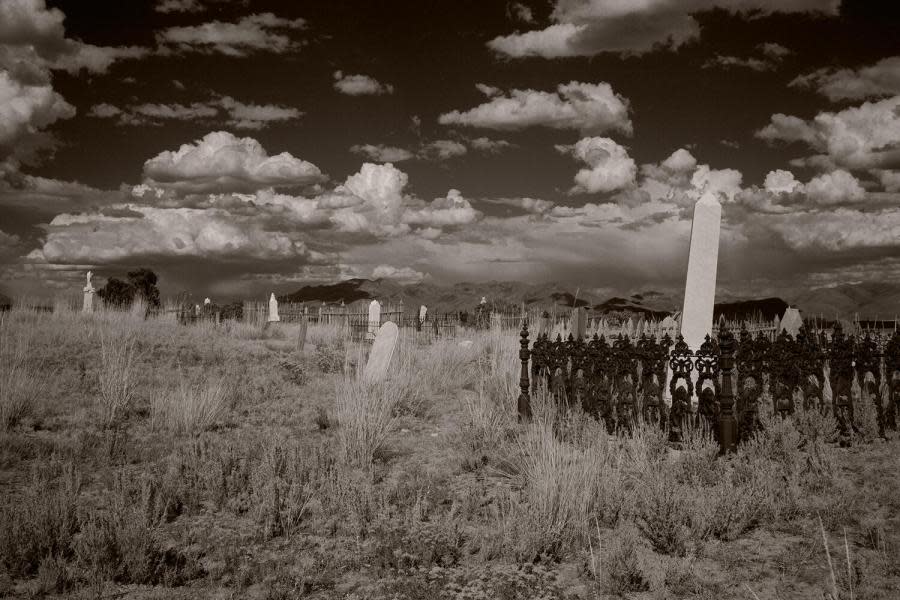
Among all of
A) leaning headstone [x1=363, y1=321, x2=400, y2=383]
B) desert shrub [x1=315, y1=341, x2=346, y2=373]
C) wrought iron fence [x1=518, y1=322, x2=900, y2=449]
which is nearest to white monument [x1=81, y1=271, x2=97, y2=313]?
desert shrub [x1=315, y1=341, x2=346, y2=373]

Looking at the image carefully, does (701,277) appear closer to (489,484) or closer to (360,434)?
(489,484)

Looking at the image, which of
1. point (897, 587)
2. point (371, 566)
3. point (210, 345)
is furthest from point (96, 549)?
point (210, 345)

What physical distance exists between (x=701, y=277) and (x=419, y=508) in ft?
19.0

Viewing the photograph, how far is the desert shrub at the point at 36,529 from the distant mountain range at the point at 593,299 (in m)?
8.09

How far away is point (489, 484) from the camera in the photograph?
600 cm

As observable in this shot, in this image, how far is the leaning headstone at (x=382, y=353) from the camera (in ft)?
37.7

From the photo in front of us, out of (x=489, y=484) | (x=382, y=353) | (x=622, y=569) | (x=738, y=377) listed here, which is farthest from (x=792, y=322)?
(x=622, y=569)

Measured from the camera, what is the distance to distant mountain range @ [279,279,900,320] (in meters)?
48.7

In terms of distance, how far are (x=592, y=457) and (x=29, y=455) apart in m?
5.85

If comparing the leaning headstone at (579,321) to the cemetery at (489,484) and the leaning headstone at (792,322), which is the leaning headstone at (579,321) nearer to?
the cemetery at (489,484)

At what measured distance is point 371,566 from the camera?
4.10m

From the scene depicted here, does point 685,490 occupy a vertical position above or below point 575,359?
below

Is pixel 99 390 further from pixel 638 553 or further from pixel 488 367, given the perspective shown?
pixel 638 553

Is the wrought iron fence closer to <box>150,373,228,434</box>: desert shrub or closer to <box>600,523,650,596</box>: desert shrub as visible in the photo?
<box>600,523,650,596</box>: desert shrub
